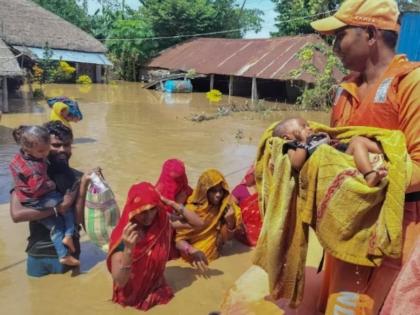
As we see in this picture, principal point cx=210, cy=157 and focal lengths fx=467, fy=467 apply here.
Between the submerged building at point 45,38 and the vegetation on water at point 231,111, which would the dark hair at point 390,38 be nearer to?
the vegetation on water at point 231,111

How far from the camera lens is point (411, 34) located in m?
7.73

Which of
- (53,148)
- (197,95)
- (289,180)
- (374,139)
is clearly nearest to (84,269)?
(53,148)

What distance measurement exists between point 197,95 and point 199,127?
456 inches

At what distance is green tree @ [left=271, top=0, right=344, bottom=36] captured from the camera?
914 inches

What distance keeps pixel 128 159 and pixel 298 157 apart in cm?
774

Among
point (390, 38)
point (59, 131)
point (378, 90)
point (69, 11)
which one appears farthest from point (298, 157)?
point (69, 11)

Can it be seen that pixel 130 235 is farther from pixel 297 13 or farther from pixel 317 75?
pixel 297 13

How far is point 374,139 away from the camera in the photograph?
1.96 metres

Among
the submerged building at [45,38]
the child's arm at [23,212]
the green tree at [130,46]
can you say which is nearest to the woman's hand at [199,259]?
the child's arm at [23,212]

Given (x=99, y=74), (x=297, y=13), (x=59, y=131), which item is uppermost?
(x=297, y=13)

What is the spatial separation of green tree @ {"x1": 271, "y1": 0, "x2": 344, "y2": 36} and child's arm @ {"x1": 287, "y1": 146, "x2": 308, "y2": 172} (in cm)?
2216

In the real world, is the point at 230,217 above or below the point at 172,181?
below

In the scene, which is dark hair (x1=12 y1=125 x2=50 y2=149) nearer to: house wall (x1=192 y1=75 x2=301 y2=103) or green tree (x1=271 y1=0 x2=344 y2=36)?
house wall (x1=192 y1=75 x2=301 y2=103)

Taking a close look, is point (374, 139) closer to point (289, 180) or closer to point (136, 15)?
point (289, 180)
